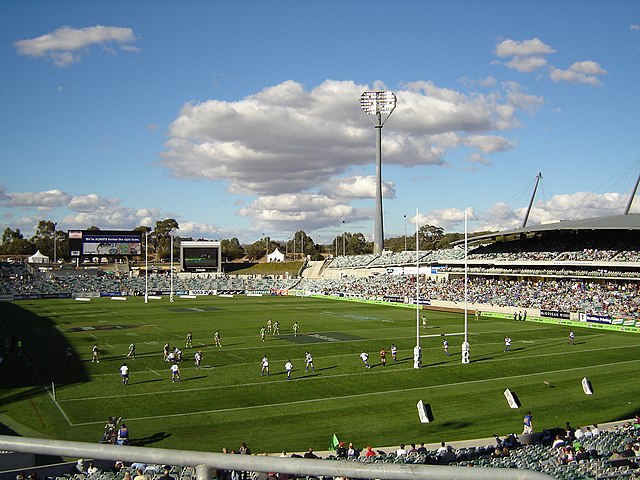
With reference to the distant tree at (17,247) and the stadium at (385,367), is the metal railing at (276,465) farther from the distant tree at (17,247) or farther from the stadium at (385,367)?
the distant tree at (17,247)

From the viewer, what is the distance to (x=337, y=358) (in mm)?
39688

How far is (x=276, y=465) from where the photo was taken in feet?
9.68

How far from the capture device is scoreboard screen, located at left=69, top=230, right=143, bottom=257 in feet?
368

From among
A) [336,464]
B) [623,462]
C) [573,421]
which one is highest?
[336,464]

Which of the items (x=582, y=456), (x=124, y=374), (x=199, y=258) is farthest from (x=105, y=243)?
(x=582, y=456)

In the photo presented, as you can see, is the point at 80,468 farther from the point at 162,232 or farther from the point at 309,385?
the point at 162,232

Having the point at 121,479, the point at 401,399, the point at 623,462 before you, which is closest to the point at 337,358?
the point at 401,399

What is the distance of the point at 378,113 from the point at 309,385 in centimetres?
9435

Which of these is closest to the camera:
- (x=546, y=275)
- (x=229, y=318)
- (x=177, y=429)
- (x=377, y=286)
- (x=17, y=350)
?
(x=177, y=429)

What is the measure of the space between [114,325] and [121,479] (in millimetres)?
47575

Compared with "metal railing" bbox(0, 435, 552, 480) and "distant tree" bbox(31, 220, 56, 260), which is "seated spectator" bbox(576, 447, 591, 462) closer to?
"metal railing" bbox(0, 435, 552, 480)

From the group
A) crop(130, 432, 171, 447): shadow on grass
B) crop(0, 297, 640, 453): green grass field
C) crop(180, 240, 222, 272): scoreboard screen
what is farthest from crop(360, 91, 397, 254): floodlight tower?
crop(130, 432, 171, 447): shadow on grass

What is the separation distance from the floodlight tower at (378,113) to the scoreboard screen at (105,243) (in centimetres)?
4617

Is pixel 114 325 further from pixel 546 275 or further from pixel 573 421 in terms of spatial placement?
pixel 546 275
